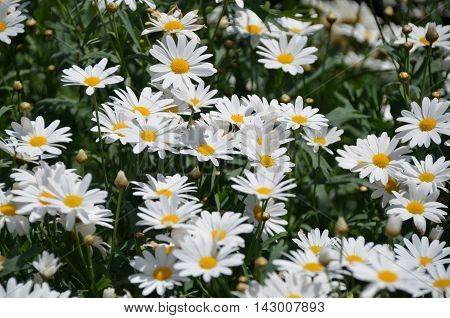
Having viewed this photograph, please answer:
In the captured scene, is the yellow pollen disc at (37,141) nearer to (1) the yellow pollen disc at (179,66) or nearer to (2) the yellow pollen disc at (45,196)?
(2) the yellow pollen disc at (45,196)

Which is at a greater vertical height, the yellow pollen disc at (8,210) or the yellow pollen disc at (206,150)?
the yellow pollen disc at (206,150)

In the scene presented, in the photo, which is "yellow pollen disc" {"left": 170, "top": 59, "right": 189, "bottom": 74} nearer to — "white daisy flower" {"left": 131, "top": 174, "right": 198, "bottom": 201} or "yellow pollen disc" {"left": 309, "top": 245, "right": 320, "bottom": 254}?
"white daisy flower" {"left": 131, "top": 174, "right": 198, "bottom": 201}

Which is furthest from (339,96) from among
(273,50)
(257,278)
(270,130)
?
(257,278)

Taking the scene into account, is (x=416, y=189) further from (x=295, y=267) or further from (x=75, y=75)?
(x=75, y=75)

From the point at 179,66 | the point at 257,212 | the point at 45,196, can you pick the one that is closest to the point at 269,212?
the point at 257,212

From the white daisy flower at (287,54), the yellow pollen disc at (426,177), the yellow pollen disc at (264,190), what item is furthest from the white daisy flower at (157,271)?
the white daisy flower at (287,54)

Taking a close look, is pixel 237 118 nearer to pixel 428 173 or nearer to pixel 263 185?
pixel 263 185

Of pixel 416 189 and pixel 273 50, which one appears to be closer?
pixel 416 189
